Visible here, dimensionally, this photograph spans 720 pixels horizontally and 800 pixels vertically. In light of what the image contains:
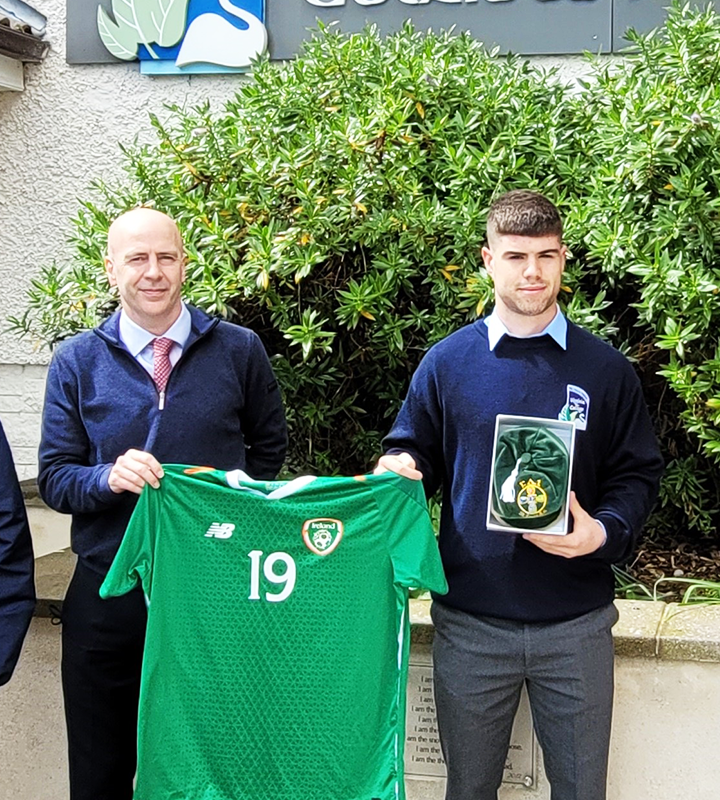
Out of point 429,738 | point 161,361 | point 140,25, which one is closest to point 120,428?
point 161,361

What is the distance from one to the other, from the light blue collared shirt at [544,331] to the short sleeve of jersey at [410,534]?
426mm

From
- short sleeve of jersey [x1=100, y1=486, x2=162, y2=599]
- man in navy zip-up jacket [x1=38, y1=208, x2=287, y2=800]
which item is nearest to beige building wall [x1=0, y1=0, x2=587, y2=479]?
man in navy zip-up jacket [x1=38, y1=208, x2=287, y2=800]

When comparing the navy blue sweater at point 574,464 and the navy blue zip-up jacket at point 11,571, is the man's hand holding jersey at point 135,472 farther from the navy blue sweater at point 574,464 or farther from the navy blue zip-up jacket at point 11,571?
Answer: the navy blue sweater at point 574,464

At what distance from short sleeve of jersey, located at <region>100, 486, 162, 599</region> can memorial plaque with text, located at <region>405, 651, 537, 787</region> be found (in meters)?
1.00

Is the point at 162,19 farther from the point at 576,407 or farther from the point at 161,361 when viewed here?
the point at 576,407

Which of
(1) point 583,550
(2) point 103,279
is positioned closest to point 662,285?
(1) point 583,550

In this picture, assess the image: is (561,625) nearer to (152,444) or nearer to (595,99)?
(152,444)

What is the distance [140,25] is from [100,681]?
387cm

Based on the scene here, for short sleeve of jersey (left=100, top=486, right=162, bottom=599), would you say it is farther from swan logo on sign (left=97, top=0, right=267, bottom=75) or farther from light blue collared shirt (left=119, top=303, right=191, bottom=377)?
swan logo on sign (left=97, top=0, right=267, bottom=75)

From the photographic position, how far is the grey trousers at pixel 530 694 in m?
2.80

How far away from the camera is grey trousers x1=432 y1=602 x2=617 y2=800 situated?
2803 mm

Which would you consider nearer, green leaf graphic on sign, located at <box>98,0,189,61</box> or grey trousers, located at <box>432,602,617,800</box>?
grey trousers, located at <box>432,602,617,800</box>

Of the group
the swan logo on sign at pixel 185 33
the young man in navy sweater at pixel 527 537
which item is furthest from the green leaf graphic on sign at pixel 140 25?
the young man in navy sweater at pixel 527 537

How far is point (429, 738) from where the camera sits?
3453 mm
